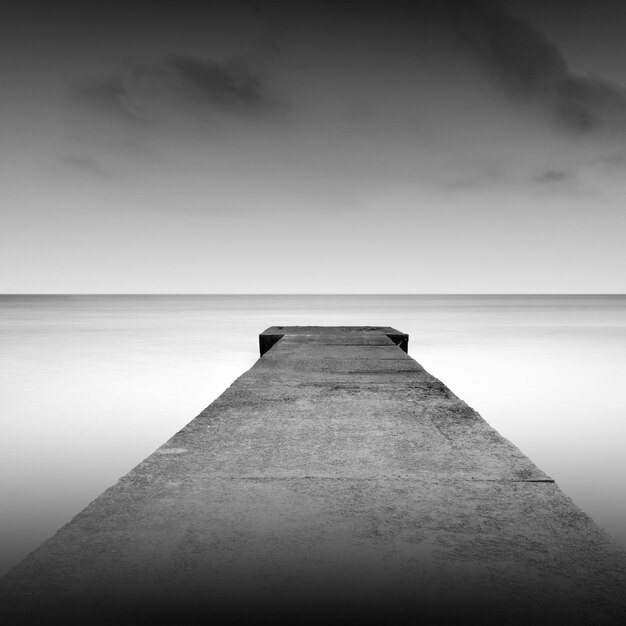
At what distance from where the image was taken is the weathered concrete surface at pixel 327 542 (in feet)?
4.66

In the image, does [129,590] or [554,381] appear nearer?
[129,590]

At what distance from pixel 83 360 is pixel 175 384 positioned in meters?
3.85

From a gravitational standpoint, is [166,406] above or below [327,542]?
below

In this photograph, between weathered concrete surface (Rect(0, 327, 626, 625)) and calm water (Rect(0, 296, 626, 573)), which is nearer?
weathered concrete surface (Rect(0, 327, 626, 625))

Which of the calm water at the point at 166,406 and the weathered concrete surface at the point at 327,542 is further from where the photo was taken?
the calm water at the point at 166,406

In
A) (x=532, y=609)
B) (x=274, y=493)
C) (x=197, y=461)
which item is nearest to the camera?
(x=532, y=609)

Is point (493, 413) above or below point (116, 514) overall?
below

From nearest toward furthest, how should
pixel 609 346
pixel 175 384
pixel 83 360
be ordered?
pixel 175 384 < pixel 83 360 < pixel 609 346

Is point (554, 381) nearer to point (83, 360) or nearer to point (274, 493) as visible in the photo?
point (274, 493)

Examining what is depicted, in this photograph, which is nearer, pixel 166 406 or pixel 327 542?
pixel 327 542

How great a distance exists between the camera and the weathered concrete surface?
1.42 meters

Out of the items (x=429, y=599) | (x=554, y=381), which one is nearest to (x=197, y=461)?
(x=429, y=599)

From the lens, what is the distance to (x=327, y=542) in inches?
68.5

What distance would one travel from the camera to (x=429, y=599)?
4.76 feet
